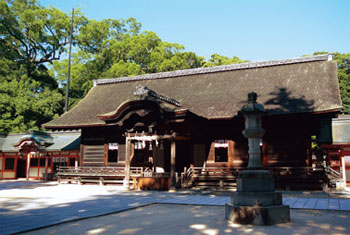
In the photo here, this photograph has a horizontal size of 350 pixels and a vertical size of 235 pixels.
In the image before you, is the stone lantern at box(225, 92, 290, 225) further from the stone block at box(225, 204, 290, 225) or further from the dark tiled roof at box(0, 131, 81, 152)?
the dark tiled roof at box(0, 131, 81, 152)

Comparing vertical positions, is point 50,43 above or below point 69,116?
above

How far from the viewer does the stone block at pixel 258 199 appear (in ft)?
26.1

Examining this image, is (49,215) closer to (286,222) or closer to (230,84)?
(286,222)

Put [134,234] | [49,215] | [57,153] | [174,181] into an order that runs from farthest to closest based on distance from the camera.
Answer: [57,153] < [174,181] < [49,215] < [134,234]

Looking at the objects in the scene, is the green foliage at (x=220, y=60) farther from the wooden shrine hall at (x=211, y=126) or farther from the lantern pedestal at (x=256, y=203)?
the lantern pedestal at (x=256, y=203)

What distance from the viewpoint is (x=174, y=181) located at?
53.8 ft

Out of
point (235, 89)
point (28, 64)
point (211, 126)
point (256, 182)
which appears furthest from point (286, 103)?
point (28, 64)

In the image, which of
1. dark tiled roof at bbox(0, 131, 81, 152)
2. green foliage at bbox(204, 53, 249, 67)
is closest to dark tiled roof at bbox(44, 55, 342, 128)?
dark tiled roof at bbox(0, 131, 81, 152)

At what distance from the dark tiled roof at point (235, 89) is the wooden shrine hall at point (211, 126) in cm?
5

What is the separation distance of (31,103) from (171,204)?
25448mm

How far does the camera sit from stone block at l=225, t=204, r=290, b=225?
762 cm

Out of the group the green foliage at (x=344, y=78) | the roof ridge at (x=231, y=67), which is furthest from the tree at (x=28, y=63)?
the green foliage at (x=344, y=78)

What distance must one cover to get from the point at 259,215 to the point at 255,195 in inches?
20.4

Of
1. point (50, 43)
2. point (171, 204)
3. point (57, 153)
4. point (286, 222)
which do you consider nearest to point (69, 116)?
point (57, 153)
